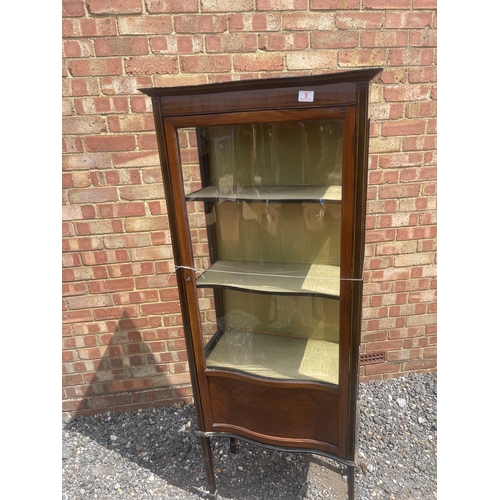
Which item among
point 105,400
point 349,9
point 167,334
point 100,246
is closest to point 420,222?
point 349,9

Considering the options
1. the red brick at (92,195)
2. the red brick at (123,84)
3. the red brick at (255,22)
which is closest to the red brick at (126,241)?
the red brick at (92,195)

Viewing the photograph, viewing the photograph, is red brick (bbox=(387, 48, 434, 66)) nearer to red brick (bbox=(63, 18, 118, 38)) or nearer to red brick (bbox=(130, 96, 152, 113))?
red brick (bbox=(130, 96, 152, 113))

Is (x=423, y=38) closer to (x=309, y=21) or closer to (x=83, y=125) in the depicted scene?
(x=309, y=21)

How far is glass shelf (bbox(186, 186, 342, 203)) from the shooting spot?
137 centimetres

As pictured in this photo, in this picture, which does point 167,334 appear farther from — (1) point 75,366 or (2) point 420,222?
(2) point 420,222

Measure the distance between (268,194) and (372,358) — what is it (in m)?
1.59

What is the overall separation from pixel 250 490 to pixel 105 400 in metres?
1.17

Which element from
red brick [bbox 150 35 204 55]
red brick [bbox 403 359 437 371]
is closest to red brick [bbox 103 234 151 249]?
red brick [bbox 150 35 204 55]

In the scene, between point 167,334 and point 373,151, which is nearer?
point 373,151

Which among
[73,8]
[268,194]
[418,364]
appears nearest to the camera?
[268,194]

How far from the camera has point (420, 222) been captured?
2.14 metres

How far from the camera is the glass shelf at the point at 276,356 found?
149 cm

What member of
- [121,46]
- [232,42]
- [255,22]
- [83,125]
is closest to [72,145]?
[83,125]

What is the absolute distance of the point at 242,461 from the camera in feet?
6.58
